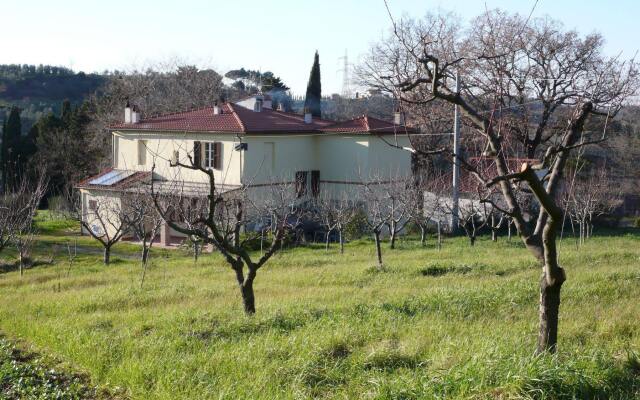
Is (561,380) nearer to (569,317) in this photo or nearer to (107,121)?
(569,317)

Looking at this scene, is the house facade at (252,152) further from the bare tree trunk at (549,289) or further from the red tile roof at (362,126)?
the bare tree trunk at (549,289)

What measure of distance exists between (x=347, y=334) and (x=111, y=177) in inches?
1085

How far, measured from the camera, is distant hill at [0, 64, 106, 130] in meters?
84.7

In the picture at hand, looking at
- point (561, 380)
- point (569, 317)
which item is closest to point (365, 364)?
point (561, 380)

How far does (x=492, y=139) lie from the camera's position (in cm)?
759

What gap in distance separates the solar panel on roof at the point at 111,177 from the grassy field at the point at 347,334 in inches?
642

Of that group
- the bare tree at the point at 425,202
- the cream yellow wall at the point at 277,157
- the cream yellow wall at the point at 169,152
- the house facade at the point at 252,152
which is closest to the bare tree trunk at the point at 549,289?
the bare tree at the point at 425,202

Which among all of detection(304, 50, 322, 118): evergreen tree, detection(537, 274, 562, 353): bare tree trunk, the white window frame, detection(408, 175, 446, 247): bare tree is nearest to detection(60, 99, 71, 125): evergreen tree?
detection(304, 50, 322, 118): evergreen tree

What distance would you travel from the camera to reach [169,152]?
33.8 metres

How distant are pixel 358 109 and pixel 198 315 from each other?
172ft

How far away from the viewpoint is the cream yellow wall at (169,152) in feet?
105

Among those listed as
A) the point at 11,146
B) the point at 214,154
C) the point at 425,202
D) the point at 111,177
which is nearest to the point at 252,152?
the point at 214,154

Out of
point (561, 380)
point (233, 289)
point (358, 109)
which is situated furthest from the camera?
point (358, 109)

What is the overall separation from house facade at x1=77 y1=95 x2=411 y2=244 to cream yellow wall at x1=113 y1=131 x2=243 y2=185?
0.04 m
